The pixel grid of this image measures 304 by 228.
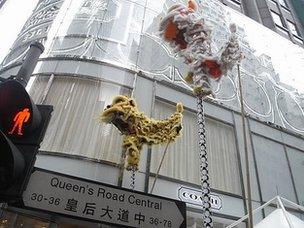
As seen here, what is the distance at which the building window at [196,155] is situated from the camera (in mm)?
8633

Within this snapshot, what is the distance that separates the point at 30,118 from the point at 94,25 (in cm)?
871

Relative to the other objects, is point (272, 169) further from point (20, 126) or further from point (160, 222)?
point (20, 126)

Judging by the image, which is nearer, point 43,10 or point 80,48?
point 80,48

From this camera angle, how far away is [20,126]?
7.16 ft

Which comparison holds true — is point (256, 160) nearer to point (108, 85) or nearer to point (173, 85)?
point (173, 85)

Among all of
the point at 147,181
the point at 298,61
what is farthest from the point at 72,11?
the point at 298,61

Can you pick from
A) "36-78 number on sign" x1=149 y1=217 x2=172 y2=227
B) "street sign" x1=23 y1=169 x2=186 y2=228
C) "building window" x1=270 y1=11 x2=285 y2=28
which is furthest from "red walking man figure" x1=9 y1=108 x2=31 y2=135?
"building window" x1=270 y1=11 x2=285 y2=28

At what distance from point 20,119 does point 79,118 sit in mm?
6117

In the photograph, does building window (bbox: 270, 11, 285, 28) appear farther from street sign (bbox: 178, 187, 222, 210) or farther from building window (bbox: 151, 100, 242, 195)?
street sign (bbox: 178, 187, 222, 210)

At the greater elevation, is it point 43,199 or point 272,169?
point 272,169

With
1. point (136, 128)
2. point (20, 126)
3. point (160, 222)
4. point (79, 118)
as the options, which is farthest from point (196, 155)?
point (20, 126)

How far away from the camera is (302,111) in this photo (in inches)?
534

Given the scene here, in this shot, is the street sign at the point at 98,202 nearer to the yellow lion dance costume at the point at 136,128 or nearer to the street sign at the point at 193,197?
the yellow lion dance costume at the point at 136,128

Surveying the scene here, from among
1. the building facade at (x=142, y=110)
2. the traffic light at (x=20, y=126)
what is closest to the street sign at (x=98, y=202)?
the traffic light at (x=20, y=126)
